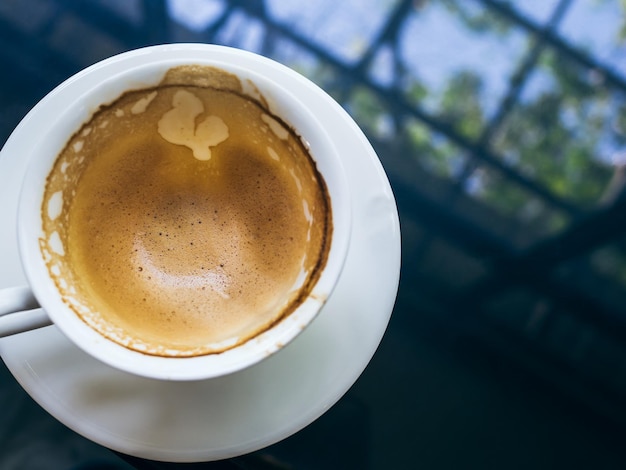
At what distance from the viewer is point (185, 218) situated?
106 centimetres

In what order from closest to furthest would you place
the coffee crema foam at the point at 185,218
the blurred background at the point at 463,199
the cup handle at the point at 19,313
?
the cup handle at the point at 19,313 < the coffee crema foam at the point at 185,218 < the blurred background at the point at 463,199

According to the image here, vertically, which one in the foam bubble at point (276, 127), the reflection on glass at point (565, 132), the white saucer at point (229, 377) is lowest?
the white saucer at point (229, 377)

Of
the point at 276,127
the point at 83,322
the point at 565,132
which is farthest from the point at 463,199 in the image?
the point at 83,322

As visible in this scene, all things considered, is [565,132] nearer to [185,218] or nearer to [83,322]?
[185,218]

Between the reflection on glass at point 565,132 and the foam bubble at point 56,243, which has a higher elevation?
the reflection on glass at point 565,132

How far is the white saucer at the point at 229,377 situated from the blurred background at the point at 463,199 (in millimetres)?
199

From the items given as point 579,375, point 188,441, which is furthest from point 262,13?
point 579,375

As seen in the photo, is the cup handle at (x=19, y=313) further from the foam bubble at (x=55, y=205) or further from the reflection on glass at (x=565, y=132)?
the reflection on glass at (x=565, y=132)

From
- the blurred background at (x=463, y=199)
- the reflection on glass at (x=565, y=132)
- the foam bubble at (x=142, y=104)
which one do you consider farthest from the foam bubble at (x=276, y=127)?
the reflection on glass at (x=565, y=132)

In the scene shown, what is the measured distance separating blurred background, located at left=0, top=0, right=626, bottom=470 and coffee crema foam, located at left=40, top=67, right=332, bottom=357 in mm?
269

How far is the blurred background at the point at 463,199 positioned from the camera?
1.13 meters

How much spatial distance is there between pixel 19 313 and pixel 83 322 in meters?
0.08

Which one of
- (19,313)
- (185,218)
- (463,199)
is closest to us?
(19,313)

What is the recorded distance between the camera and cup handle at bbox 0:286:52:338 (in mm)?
773
